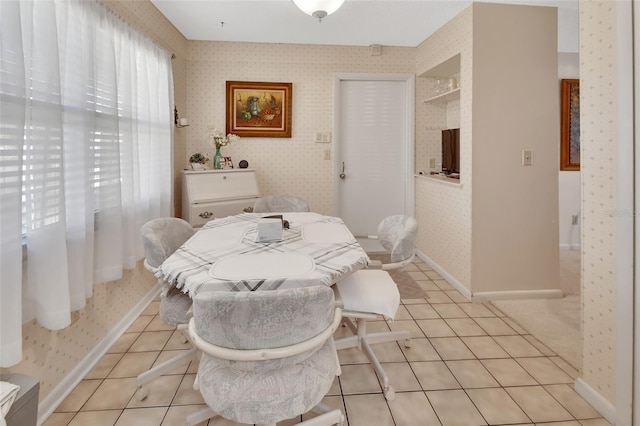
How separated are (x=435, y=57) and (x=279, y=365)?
380cm

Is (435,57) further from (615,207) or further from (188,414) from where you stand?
(188,414)

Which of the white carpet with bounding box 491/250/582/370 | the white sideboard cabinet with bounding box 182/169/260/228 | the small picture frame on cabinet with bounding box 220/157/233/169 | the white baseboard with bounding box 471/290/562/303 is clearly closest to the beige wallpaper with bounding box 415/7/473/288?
the white baseboard with bounding box 471/290/562/303

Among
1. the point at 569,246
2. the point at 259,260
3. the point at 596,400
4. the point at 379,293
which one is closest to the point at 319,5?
the point at 259,260

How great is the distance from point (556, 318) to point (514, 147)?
142cm

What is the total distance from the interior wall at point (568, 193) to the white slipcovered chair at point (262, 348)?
4523mm

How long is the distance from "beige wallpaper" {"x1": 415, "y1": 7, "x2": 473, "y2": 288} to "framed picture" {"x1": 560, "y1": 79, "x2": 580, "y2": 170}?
1479mm

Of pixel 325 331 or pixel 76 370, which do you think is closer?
pixel 325 331

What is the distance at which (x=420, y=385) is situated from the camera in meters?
2.07

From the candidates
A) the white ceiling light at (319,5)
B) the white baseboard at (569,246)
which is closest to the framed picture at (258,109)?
the white ceiling light at (319,5)

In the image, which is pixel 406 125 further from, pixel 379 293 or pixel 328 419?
pixel 328 419

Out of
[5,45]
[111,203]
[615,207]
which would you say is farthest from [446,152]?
[5,45]

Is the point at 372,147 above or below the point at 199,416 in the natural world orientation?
above

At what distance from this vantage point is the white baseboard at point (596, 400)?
1.78m

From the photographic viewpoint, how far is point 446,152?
4.21 metres
